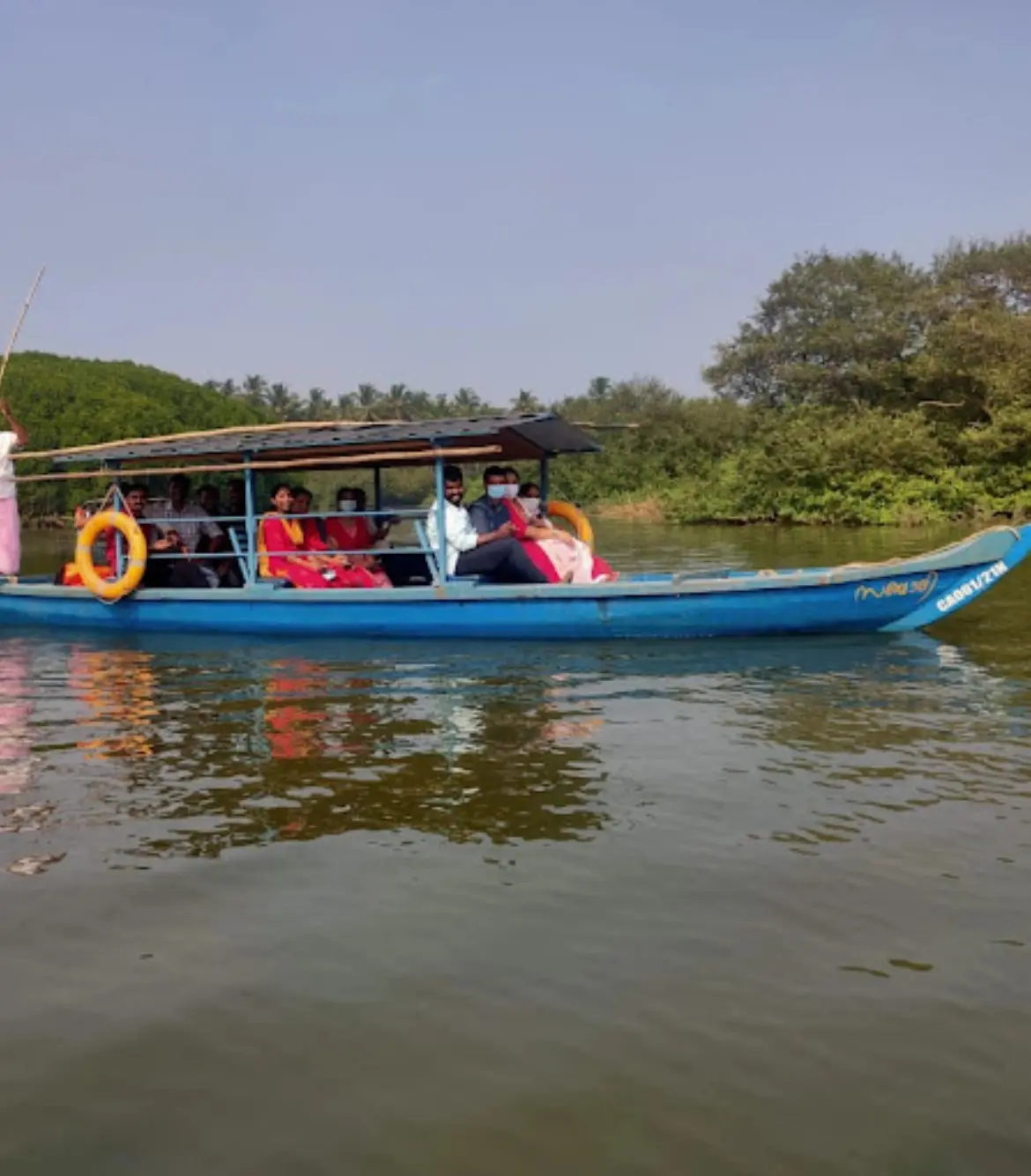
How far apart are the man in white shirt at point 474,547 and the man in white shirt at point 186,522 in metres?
2.33

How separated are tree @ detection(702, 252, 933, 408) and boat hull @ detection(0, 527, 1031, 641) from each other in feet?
94.3

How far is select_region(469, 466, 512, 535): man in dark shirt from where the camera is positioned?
9.77m

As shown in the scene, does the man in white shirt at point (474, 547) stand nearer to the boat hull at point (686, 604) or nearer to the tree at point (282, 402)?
the boat hull at point (686, 604)

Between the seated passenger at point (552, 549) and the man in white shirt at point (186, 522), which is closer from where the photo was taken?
the seated passenger at point (552, 549)

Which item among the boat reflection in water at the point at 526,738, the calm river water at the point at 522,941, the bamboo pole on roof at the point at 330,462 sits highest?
the bamboo pole on roof at the point at 330,462

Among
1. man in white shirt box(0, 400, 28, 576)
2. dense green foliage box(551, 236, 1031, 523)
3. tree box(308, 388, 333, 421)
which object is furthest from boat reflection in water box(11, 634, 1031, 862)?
tree box(308, 388, 333, 421)

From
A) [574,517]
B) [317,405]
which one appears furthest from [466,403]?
[574,517]

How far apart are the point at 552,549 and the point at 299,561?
2.08 meters

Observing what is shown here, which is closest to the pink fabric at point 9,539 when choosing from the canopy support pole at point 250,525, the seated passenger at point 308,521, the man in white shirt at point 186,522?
the man in white shirt at point 186,522

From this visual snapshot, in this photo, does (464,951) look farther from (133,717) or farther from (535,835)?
(133,717)

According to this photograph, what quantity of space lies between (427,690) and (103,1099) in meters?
4.73

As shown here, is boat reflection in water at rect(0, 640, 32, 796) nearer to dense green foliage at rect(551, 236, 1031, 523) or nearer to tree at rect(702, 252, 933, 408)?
dense green foliage at rect(551, 236, 1031, 523)

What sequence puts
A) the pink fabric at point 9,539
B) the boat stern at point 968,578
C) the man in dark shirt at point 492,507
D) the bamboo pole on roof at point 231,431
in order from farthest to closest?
1. the pink fabric at point 9,539
2. the man in dark shirt at point 492,507
3. the bamboo pole on roof at point 231,431
4. the boat stern at point 968,578

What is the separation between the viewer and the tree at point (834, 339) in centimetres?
3966
